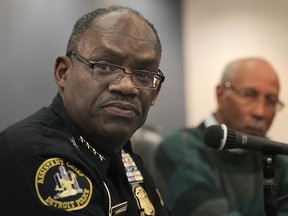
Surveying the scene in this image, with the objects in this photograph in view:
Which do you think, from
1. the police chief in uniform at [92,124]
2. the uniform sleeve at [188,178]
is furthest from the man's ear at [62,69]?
the uniform sleeve at [188,178]

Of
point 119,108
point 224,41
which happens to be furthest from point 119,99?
point 224,41

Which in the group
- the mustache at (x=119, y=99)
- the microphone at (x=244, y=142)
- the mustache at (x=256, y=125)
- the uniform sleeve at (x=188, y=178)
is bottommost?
the uniform sleeve at (x=188, y=178)

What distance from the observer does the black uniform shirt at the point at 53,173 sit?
2.60ft

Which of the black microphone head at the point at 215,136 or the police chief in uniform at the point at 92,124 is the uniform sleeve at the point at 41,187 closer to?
the police chief in uniform at the point at 92,124

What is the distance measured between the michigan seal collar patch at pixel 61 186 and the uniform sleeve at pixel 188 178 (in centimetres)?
85

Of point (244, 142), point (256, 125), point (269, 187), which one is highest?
point (244, 142)

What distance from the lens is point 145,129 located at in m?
2.52

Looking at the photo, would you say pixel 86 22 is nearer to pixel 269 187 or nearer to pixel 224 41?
pixel 269 187

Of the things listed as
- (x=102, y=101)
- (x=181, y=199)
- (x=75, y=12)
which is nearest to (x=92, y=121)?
(x=102, y=101)

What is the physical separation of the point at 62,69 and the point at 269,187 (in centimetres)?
61

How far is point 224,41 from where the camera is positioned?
3352 millimetres

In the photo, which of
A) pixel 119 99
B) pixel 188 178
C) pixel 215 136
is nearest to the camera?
pixel 119 99

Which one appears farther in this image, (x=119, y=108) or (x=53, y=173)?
(x=119, y=108)

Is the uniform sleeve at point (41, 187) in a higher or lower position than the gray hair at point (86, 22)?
lower
